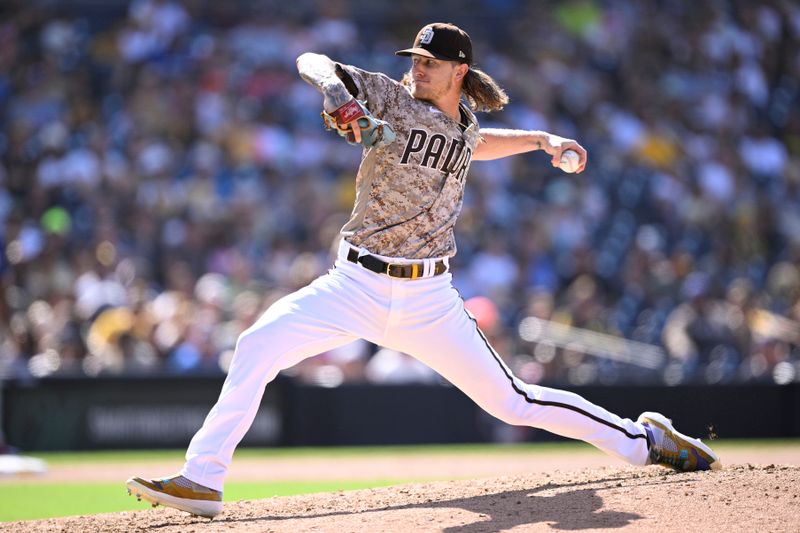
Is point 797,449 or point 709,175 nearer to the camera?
point 797,449

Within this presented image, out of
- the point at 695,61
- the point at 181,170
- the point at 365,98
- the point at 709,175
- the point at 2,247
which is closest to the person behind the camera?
the point at 365,98

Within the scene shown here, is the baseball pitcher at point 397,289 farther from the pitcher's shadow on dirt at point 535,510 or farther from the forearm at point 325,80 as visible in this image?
the pitcher's shadow on dirt at point 535,510

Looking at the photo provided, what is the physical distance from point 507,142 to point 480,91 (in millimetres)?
328

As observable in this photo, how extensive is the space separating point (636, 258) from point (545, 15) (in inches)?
179

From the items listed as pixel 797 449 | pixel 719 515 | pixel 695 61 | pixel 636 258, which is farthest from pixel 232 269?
pixel 719 515

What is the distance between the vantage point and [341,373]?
11.4 m

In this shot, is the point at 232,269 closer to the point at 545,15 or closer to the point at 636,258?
the point at 636,258

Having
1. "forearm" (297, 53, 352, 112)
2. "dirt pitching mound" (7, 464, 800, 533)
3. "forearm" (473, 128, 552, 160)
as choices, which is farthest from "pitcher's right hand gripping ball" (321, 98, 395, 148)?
"dirt pitching mound" (7, 464, 800, 533)

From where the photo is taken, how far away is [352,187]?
13.3 m

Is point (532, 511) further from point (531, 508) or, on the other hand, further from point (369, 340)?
point (369, 340)

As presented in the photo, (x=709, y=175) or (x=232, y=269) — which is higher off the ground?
(x=709, y=175)

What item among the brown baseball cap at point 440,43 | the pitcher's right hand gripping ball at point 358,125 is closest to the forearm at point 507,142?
the brown baseball cap at point 440,43

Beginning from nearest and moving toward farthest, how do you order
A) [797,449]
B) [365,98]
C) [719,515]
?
1. [719,515]
2. [365,98]
3. [797,449]

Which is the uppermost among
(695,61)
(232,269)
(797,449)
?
(695,61)
